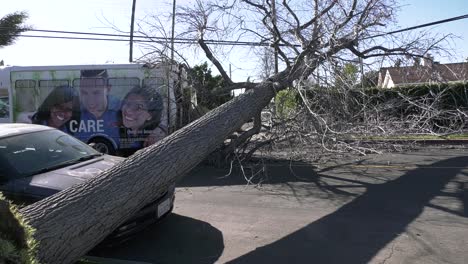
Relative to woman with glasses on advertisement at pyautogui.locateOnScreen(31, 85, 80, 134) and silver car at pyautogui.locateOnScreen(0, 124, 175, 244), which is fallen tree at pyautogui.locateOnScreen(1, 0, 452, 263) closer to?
silver car at pyautogui.locateOnScreen(0, 124, 175, 244)

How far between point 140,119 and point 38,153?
668cm

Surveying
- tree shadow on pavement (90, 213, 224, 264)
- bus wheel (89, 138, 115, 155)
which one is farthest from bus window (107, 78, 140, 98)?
tree shadow on pavement (90, 213, 224, 264)

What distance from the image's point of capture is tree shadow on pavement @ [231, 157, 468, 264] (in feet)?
17.2

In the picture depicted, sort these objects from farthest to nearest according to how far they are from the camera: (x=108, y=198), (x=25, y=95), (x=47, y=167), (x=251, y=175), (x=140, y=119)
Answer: (x=25, y=95) → (x=140, y=119) → (x=251, y=175) → (x=47, y=167) → (x=108, y=198)

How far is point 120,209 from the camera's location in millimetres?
4840

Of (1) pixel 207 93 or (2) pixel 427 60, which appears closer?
(2) pixel 427 60

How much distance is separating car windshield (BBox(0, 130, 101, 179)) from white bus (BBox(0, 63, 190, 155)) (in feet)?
18.4

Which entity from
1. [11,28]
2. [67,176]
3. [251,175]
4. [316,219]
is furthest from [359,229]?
[11,28]

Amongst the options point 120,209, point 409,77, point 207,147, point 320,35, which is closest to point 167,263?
point 120,209

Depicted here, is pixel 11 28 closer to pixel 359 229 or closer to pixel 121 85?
pixel 121 85

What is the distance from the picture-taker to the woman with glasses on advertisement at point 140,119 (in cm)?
1270

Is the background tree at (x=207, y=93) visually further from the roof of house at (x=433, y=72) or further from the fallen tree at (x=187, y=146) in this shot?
the roof of house at (x=433, y=72)

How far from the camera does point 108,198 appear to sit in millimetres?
4746

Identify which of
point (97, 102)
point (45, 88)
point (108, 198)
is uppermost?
point (45, 88)
